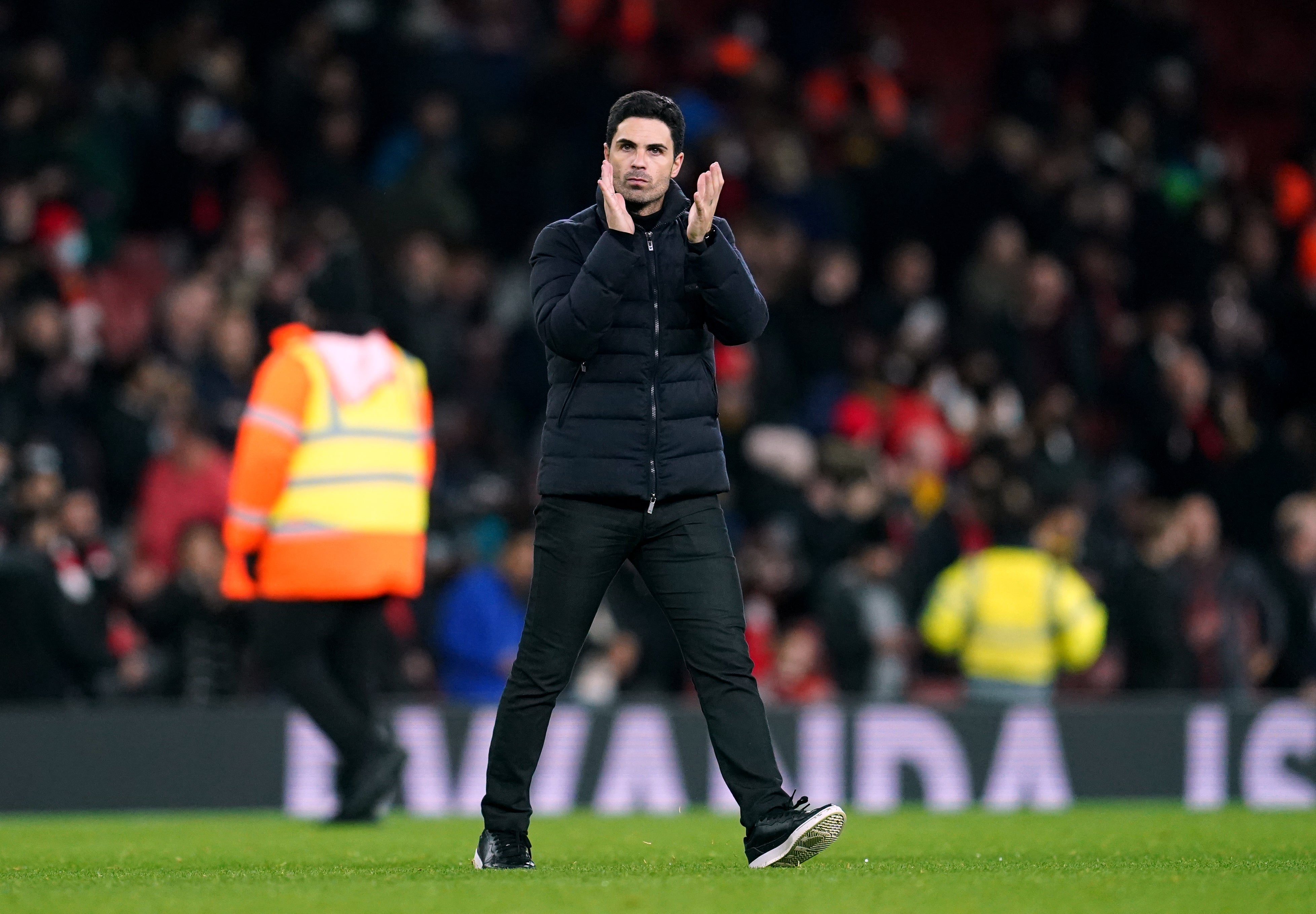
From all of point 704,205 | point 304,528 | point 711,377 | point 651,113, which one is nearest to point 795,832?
point 711,377

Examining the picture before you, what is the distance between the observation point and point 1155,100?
17.6 meters

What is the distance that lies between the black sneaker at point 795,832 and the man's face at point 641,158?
180 cm

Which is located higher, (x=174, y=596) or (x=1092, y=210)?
(x=1092, y=210)

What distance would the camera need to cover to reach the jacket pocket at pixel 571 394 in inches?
250

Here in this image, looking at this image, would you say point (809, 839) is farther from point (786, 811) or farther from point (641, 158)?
point (641, 158)

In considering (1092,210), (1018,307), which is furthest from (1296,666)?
(1092,210)

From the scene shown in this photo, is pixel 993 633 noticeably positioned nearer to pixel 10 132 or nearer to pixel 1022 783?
pixel 1022 783

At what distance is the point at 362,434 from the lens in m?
8.66

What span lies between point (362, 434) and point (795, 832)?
3.15 m

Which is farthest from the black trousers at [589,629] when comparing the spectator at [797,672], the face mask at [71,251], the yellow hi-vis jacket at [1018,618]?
the face mask at [71,251]

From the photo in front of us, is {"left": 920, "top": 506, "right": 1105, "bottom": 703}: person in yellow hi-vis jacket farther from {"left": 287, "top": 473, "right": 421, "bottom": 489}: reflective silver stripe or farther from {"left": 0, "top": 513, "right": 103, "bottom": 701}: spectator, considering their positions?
{"left": 0, "top": 513, "right": 103, "bottom": 701}: spectator

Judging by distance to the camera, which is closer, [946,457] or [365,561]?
[365,561]

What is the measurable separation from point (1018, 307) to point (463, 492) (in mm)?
4599

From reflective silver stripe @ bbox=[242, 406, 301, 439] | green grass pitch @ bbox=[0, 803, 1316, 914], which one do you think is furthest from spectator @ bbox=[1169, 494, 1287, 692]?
reflective silver stripe @ bbox=[242, 406, 301, 439]
